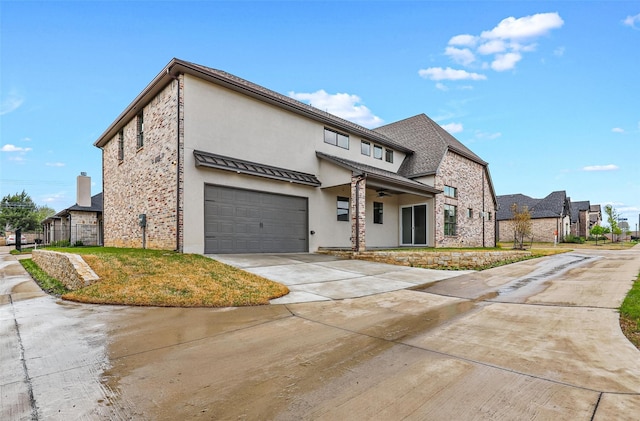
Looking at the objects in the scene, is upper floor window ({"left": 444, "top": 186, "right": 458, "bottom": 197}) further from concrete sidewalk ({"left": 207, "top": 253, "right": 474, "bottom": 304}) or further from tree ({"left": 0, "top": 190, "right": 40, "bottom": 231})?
tree ({"left": 0, "top": 190, "right": 40, "bottom": 231})

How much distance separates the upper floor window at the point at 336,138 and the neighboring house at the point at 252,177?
11 cm

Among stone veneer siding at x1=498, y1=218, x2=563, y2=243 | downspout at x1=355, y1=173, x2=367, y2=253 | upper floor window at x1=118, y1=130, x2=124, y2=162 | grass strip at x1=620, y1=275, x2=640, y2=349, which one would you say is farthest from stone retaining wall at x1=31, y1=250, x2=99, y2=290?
stone veneer siding at x1=498, y1=218, x2=563, y2=243

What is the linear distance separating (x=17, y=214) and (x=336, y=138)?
2405 inches

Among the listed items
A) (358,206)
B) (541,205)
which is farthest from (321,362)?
(541,205)

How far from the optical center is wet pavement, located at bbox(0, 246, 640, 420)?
8.12ft

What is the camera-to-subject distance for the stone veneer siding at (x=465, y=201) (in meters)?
18.2

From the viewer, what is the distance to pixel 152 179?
12.6 meters

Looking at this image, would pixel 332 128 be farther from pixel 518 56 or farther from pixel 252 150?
pixel 518 56

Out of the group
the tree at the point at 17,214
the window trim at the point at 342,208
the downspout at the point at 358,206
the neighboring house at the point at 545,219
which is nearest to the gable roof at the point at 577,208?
the neighboring house at the point at 545,219

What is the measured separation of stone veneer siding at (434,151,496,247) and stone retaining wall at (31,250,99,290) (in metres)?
15.7

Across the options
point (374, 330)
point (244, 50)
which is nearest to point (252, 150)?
point (244, 50)

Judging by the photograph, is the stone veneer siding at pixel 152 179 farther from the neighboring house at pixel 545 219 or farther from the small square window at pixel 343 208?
the neighboring house at pixel 545 219

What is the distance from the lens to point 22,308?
591 centimetres

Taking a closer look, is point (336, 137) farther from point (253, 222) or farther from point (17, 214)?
point (17, 214)
